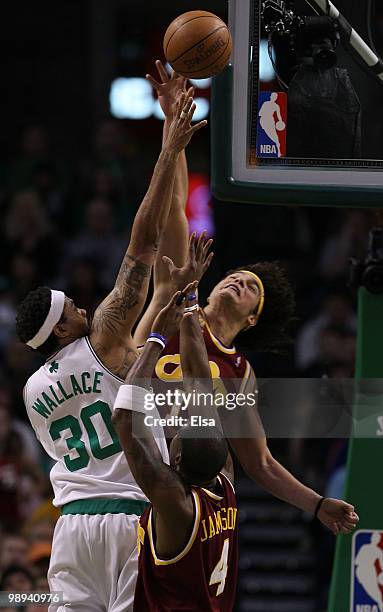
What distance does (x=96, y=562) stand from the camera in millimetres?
5387

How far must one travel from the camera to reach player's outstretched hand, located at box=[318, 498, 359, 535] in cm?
585

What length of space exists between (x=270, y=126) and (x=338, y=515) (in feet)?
5.94

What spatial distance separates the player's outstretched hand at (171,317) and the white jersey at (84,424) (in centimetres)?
57

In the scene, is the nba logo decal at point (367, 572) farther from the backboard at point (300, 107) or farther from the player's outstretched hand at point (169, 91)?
the player's outstretched hand at point (169, 91)

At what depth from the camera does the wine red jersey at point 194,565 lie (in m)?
4.90

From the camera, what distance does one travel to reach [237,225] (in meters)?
11.4

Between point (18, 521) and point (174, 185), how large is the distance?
139 inches

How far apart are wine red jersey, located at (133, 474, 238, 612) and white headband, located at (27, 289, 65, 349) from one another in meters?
0.94

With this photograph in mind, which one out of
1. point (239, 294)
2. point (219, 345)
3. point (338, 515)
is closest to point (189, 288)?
point (219, 345)

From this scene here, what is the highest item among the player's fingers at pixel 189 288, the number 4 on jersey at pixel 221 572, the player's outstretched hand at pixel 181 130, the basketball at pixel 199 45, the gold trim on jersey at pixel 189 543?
the basketball at pixel 199 45

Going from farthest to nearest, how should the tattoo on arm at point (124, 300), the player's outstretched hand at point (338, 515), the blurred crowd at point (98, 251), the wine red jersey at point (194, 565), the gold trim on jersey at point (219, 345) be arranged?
the blurred crowd at point (98, 251) < the gold trim on jersey at point (219, 345) < the player's outstretched hand at point (338, 515) < the tattoo on arm at point (124, 300) < the wine red jersey at point (194, 565)

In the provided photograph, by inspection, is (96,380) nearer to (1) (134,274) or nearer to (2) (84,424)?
(2) (84,424)

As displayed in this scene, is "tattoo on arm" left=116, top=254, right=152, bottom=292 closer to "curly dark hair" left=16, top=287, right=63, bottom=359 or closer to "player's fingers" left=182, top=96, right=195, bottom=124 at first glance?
"curly dark hair" left=16, top=287, right=63, bottom=359

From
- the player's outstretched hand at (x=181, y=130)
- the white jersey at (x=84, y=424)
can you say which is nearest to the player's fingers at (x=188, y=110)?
the player's outstretched hand at (x=181, y=130)
